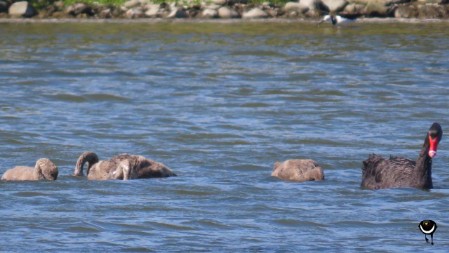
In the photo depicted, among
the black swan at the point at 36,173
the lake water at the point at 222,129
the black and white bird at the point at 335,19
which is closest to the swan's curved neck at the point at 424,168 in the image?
the lake water at the point at 222,129

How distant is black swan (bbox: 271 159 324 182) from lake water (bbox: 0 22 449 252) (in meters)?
A: 0.15

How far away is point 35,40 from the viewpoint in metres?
34.9

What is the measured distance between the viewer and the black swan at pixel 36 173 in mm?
14836

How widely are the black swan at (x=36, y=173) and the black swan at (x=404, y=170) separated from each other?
3.44 m

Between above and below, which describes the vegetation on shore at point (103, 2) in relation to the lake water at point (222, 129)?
above

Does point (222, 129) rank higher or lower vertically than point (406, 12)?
lower

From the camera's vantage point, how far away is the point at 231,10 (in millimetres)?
41438

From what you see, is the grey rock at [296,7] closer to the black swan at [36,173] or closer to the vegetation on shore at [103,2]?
the vegetation on shore at [103,2]

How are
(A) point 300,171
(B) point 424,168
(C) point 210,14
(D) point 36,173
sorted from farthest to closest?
1. (C) point 210,14
2. (A) point 300,171
3. (D) point 36,173
4. (B) point 424,168

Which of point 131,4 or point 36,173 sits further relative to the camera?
point 131,4

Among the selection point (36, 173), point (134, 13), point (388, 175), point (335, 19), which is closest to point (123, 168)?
point (36, 173)

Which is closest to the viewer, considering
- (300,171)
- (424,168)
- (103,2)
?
(424,168)

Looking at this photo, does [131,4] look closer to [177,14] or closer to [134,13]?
[134,13]

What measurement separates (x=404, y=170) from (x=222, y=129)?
214 inches
